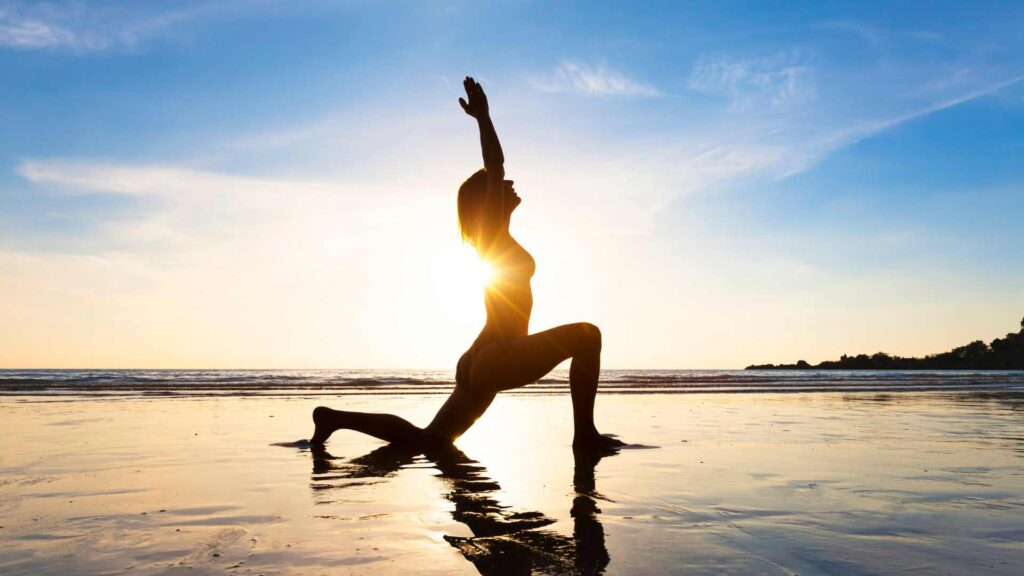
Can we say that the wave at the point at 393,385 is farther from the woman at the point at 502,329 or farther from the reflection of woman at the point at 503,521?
the reflection of woman at the point at 503,521

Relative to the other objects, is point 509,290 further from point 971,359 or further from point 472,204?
point 971,359

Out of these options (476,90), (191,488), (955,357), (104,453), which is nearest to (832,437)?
(476,90)

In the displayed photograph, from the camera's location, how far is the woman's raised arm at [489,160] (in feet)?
16.4

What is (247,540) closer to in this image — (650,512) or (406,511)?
(406,511)

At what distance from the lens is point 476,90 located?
4.99 metres

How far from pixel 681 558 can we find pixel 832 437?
484cm

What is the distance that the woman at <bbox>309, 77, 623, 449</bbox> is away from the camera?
504cm

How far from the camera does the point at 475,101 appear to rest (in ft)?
16.4

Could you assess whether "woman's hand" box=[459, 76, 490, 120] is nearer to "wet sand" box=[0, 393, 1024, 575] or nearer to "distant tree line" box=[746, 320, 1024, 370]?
"wet sand" box=[0, 393, 1024, 575]

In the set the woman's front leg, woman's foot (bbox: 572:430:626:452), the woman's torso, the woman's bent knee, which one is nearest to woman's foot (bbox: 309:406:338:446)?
the woman's front leg

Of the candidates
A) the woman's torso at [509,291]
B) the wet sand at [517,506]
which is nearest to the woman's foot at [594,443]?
the wet sand at [517,506]

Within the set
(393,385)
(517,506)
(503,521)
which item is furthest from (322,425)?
(393,385)

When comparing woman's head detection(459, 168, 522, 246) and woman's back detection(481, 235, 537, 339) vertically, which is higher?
woman's head detection(459, 168, 522, 246)

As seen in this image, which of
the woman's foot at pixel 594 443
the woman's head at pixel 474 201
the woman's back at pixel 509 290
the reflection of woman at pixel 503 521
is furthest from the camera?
the woman's foot at pixel 594 443
